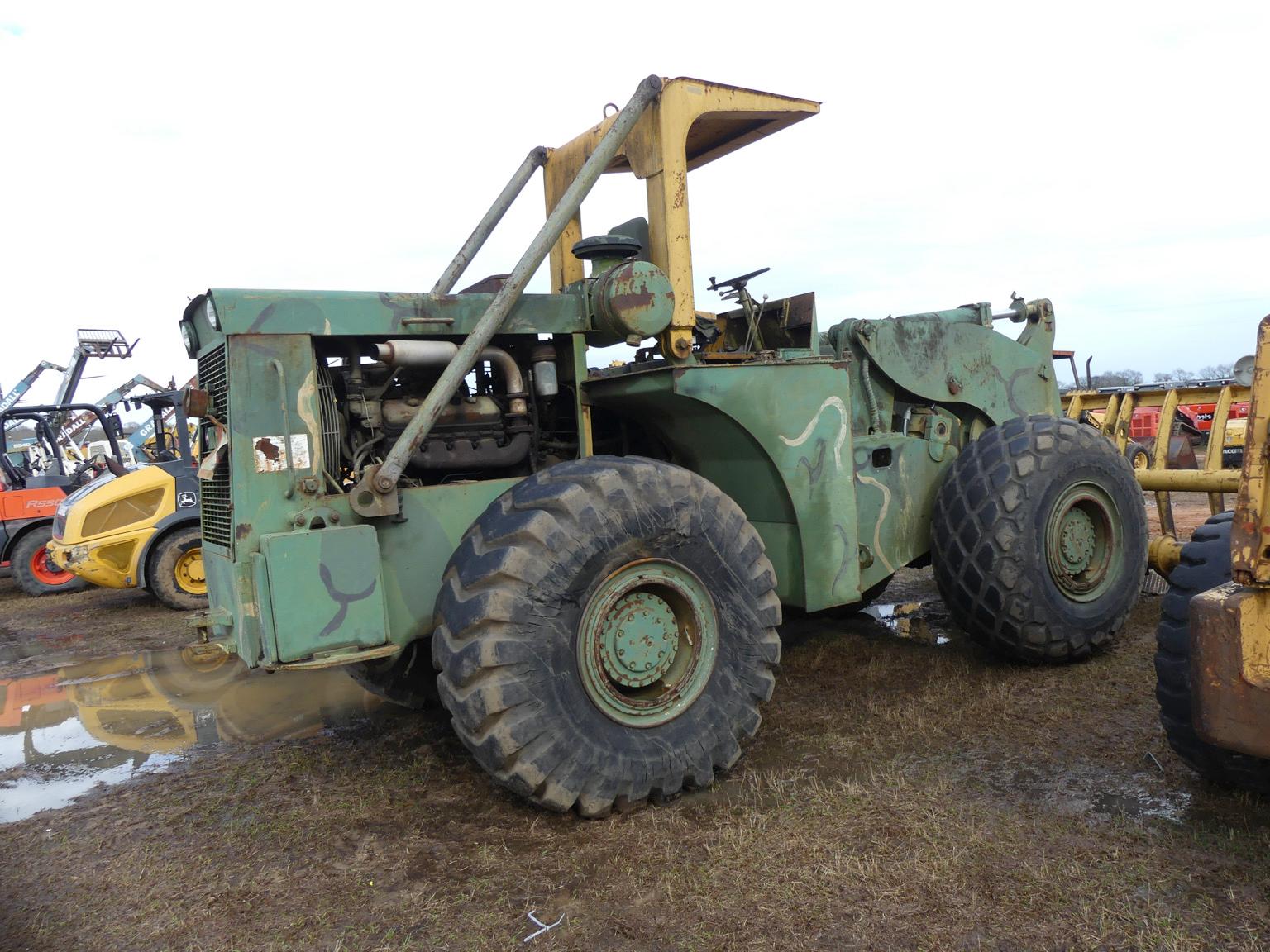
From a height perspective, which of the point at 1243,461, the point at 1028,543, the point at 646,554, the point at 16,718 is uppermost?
the point at 1243,461

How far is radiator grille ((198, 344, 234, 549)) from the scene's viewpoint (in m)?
3.90

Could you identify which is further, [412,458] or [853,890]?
[412,458]

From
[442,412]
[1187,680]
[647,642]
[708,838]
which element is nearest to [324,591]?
[442,412]

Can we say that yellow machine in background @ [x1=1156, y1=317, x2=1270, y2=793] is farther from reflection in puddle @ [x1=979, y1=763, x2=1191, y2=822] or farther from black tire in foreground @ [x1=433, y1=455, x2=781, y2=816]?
black tire in foreground @ [x1=433, y1=455, x2=781, y2=816]

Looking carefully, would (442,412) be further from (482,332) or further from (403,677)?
(403,677)

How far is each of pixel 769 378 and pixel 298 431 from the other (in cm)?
206

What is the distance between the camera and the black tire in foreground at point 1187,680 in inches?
134

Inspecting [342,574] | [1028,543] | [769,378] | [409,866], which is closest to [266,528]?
[342,574]

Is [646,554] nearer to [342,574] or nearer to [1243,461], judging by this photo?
[342,574]

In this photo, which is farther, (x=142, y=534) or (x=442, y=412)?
(x=142, y=534)

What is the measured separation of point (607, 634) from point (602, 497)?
0.53 meters

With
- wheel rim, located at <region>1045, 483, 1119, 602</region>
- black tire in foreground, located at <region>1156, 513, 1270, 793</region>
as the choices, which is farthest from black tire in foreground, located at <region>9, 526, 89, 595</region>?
black tire in foreground, located at <region>1156, 513, 1270, 793</region>

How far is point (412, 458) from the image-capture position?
13.3 feet

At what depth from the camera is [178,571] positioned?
965 centimetres
